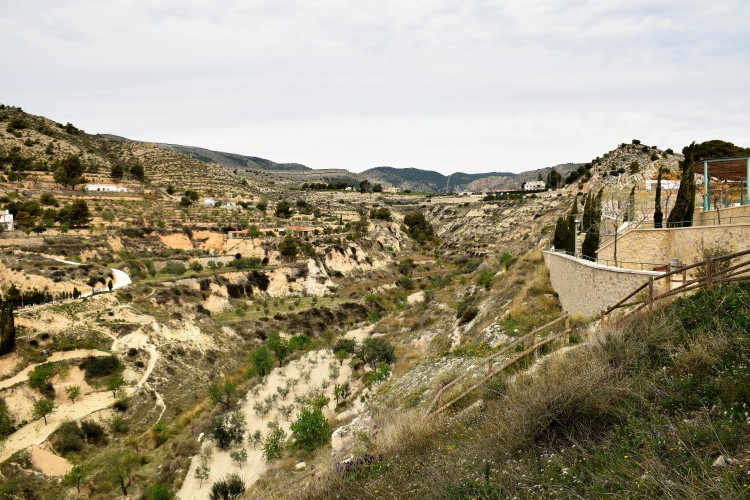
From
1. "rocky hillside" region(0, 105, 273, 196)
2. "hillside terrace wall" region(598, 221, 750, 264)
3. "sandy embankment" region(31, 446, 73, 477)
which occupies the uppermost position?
"rocky hillside" region(0, 105, 273, 196)

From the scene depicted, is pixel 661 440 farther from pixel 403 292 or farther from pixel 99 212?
pixel 99 212

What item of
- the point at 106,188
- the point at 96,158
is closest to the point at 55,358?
the point at 106,188

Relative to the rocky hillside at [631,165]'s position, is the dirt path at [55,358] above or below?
below

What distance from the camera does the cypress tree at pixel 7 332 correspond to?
23.4m

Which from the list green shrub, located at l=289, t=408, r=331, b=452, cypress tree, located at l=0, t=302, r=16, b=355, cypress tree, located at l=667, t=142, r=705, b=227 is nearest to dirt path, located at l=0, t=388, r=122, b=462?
cypress tree, located at l=0, t=302, r=16, b=355

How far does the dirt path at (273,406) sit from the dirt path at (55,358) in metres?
9.96

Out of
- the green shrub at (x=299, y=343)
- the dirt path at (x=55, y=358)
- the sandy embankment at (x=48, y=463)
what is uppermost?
the dirt path at (x=55, y=358)

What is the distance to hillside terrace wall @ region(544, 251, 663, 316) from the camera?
12.6 meters

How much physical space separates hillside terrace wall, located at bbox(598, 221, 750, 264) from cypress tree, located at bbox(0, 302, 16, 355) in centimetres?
2891

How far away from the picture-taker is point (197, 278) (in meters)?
40.4

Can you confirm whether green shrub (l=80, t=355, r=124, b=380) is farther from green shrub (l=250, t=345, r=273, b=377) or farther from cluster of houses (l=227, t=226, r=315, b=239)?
cluster of houses (l=227, t=226, r=315, b=239)

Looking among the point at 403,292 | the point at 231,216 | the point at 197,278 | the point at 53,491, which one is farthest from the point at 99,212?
the point at 53,491

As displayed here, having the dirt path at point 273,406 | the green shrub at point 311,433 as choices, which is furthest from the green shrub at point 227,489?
the green shrub at point 311,433

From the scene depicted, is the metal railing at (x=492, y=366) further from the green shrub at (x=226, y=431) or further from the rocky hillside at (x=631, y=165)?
the rocky hillside at (x=631, y=165)
